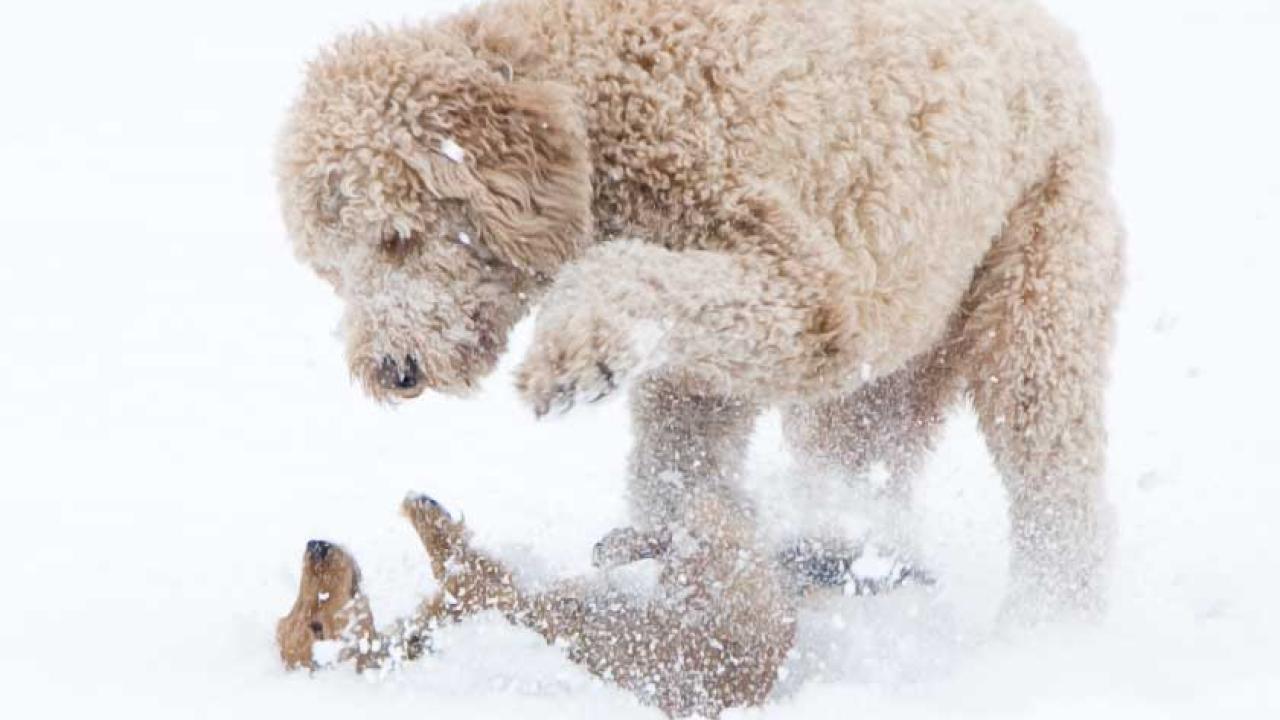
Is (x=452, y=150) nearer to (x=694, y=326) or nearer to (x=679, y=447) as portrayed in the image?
(x=694, y=326)

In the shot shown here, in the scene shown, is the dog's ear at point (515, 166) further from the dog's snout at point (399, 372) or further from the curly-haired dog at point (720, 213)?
the dog's snout at point (399, 372)

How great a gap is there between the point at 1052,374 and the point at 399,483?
2479 mm

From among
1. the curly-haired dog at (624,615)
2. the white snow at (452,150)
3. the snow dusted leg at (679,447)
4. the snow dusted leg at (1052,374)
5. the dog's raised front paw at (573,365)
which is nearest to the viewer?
the dog's raised front paw at (573,365)

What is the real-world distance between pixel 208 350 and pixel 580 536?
3.19 meters

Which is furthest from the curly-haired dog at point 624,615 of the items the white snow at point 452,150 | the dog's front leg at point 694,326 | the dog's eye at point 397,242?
the white snow at point 452,150

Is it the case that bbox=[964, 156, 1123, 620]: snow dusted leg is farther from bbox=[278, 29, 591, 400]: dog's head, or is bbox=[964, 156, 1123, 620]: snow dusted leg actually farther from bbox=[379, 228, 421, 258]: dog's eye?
bbox=[379, 228, 421, 258]: dog's eye

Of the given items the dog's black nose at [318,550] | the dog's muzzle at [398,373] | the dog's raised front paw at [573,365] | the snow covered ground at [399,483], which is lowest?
the snow covered ground at [399,483]

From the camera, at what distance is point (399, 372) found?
A: 3.74 metres

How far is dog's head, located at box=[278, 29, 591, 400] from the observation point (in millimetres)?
3656

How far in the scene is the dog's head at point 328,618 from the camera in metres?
3.99

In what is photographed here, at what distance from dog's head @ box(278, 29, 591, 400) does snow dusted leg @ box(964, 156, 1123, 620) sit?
4.81 feet

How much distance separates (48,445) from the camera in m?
6.25

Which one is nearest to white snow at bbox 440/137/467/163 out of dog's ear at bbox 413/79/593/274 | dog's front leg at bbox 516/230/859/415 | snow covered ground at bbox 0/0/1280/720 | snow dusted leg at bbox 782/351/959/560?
dog's ear at bbox 413/79/593/274

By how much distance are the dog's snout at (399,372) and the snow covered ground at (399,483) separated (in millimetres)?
388
